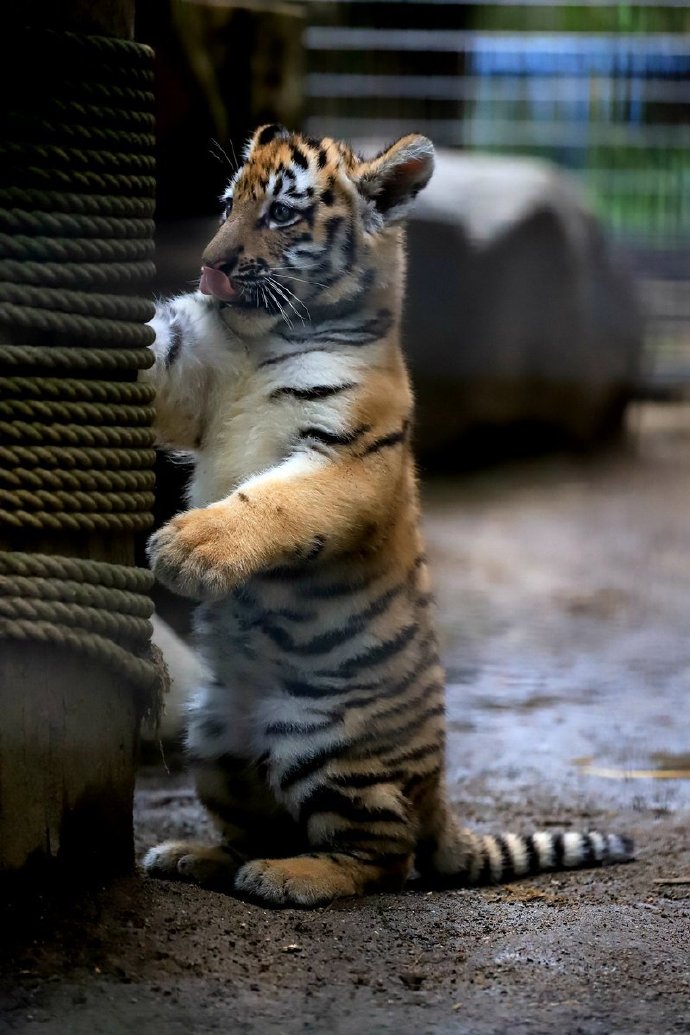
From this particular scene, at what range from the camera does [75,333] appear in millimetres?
2266

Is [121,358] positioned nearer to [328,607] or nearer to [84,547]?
[84,547]

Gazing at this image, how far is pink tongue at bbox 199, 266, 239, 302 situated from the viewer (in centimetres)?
283

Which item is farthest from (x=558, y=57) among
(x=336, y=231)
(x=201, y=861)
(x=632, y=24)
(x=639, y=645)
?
(x=201, y=861)

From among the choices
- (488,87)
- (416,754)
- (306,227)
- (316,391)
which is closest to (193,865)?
(416,754)

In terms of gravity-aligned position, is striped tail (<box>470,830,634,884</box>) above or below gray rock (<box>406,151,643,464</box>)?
below

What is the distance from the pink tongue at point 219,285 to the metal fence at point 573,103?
680 centimetres

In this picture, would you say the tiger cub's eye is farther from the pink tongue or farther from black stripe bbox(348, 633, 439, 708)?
black stripe bbox(348, 633, 439, 708)

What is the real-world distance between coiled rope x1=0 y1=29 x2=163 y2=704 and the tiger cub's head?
1.63 feet

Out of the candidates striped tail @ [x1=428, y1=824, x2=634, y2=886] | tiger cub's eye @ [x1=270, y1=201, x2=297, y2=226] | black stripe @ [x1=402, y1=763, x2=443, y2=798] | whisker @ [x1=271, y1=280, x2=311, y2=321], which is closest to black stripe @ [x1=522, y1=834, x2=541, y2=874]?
striped tail @ [x1=428, y1=824, x2=634, y2=886]

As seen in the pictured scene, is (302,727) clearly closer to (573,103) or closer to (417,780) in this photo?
(417,780)

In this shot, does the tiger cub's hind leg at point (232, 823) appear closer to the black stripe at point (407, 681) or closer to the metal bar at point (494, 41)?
the black stripe at point (407, 681)

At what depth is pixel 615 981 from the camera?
226 cm

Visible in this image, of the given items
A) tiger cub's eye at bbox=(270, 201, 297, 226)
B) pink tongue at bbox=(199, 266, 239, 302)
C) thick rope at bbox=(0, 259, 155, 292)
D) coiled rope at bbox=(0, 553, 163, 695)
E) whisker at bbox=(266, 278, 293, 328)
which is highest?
tiger cub's eye at bbox=(270, 201, 297, 226)

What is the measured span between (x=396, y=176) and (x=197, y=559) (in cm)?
101
